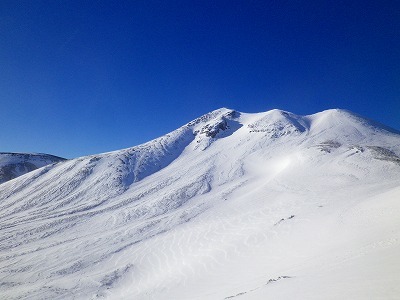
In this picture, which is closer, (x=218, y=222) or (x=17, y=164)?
(x=218, y=222)

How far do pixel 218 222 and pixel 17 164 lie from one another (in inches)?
3958

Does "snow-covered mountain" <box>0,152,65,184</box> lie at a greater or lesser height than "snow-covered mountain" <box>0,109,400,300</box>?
greater

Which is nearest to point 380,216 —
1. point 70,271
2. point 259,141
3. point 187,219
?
point 187,219

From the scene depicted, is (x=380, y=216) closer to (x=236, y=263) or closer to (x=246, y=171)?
(x=236, y=263)

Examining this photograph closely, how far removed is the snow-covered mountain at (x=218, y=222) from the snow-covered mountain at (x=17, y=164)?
1880 inches

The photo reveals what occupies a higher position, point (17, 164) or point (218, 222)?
point (17, 164)

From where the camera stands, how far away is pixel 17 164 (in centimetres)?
9556

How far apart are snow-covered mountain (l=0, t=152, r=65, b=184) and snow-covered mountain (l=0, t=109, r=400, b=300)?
47755mm

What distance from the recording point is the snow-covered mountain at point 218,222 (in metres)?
11.4

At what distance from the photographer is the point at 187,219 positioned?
2883cm

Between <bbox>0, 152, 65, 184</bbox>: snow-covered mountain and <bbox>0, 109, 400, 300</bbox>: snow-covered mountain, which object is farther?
<bbox>0, 152, 65, 184</bbox>: snow-covered mountain

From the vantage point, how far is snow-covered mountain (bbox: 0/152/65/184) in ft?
288

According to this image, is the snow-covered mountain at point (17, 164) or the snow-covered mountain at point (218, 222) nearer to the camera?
the snow-covered mountain at point (218, 222)

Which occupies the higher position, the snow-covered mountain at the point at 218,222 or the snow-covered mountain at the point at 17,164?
the snow-covered mountain at the point at 17,164
